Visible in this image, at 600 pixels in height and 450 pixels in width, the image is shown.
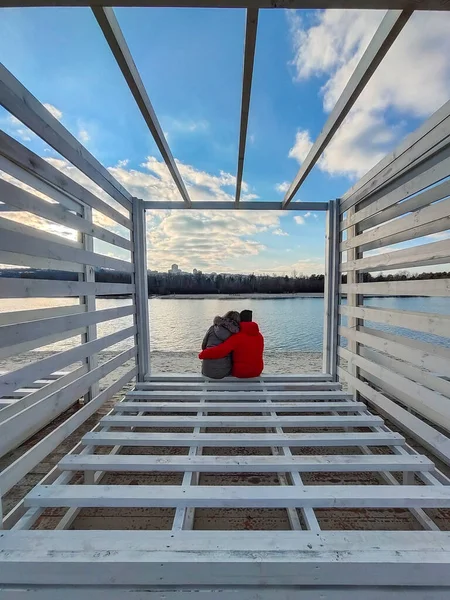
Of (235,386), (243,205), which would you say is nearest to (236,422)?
(235,386)

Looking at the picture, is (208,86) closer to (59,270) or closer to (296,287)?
(59,270)

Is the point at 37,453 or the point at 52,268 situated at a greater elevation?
the point at 52,268

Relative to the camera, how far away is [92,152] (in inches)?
82.4

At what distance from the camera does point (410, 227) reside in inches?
75.2

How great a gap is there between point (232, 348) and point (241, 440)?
3.50ft

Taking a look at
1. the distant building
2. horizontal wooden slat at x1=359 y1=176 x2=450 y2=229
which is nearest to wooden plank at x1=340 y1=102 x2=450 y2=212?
horizontal wooden slat at x1=359 y1=176 x2=450 y2=229

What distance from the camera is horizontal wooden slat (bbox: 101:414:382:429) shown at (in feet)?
6.35

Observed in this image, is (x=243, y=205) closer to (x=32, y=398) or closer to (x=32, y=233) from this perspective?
(x=32, y=233)

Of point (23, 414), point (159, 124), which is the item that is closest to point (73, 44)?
point (159, 124)

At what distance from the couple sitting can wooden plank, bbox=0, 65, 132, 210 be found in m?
1.63

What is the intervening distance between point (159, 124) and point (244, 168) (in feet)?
2.62

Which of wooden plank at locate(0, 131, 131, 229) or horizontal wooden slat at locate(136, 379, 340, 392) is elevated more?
wooden plank at locate(0, 131, 131, 229)

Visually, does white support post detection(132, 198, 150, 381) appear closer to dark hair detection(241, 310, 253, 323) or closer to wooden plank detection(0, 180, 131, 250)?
wooden plank detection(0, 180, 131, 250)

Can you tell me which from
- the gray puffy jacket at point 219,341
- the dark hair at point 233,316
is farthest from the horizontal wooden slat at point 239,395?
the dark hair at point 233,316
